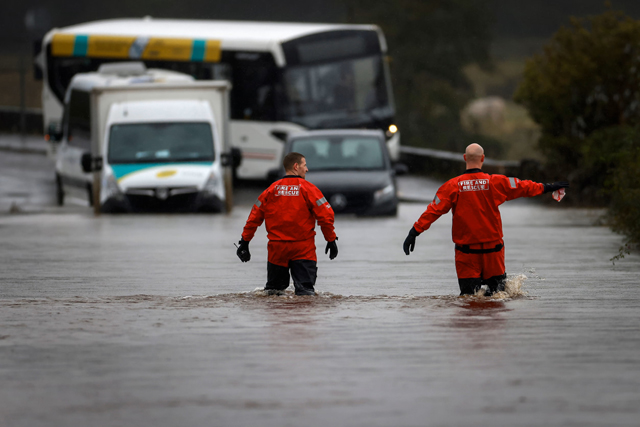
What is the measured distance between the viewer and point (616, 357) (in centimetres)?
759

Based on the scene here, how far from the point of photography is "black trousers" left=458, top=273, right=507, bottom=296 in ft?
33.1

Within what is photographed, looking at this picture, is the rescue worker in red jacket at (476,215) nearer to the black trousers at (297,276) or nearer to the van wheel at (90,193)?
the black trousers at (297,276)

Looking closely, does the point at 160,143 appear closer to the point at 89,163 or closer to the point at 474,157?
the point at 89,163

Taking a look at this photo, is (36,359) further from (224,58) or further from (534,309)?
(224,58)

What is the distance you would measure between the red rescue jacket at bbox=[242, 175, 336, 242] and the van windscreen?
12276 millimetres

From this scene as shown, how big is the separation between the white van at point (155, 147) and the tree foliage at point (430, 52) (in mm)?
26080

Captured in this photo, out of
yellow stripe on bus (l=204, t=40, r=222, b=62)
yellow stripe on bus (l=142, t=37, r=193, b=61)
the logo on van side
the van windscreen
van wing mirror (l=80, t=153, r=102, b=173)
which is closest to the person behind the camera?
the logo on van side

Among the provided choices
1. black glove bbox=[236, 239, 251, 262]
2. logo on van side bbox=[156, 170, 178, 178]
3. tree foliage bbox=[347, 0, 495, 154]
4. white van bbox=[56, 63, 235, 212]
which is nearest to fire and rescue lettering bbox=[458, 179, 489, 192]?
black glove bbox=[236, 239, 251, 262]

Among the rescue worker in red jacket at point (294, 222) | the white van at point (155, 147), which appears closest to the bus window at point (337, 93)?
the white van at point (155, 147)

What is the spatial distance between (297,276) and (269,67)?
58.8ft

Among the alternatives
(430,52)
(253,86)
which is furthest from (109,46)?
(430,52)

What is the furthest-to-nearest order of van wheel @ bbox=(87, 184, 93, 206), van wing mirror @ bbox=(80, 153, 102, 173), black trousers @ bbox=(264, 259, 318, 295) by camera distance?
van wheel @ bbox=(87, 184, 93, 206) < van wing mirror @ bbox=(80, 153, 102, 173) < black trousers @ bbox=(264, 259, 318, 295)

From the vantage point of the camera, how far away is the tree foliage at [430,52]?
164 feet

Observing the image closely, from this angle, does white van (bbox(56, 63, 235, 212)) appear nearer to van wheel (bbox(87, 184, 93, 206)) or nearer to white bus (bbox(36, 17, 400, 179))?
van wheel (bbox(87, 184, 93, 206))
